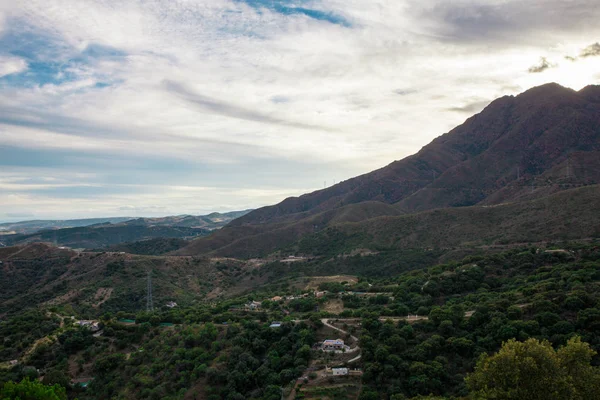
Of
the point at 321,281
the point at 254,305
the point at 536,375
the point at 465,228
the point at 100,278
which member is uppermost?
the point at 465,228

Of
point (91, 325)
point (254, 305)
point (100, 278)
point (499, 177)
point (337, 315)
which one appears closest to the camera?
point (337, 315)

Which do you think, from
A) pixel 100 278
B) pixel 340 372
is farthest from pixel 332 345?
pixel 100 278

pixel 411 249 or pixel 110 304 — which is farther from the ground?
pixel 411 249

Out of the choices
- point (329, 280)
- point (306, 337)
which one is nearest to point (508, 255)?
point (329, 280)

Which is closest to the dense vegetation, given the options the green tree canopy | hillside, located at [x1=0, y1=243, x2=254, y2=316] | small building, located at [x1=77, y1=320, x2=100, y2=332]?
the green tree canopy

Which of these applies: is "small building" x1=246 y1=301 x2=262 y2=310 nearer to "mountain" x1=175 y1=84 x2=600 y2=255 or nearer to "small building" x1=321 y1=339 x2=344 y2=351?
"small building" x1=321 y1=339 x2=344 y2=351

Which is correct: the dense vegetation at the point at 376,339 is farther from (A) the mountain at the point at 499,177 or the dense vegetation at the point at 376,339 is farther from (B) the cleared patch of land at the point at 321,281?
(A) the mountain at the point at 499,177

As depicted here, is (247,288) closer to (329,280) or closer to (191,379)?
(329,280)

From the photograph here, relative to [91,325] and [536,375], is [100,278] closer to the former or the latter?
[91,325]
